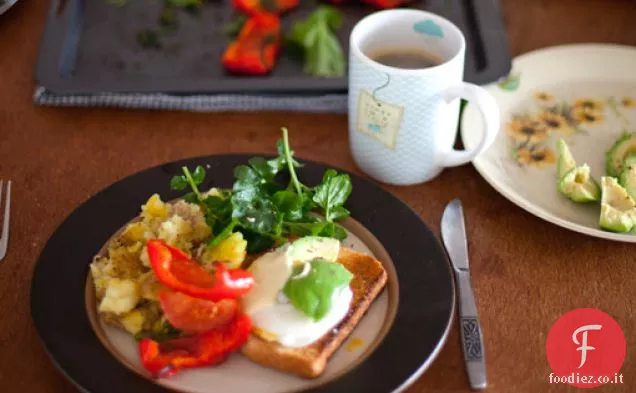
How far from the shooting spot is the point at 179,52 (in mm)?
1557

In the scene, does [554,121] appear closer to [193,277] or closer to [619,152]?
[619,152]

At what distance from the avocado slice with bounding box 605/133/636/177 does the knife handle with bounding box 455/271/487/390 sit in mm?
371

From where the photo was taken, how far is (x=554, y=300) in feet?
3.53

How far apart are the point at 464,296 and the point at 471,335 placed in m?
0.06

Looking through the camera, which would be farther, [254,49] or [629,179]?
[254,49]

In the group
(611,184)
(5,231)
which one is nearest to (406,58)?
(611,184)

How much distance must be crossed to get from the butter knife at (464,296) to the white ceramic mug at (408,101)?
0.10m

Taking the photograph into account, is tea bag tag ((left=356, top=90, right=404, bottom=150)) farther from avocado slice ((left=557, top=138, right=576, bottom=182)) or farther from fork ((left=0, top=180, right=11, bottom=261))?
fork ((left=0, top=180, right=11, bottom=261))

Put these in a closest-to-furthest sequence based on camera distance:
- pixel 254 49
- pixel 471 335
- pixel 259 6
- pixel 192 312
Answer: pixel 192 312 → pixel 471 335 → pixel 254 49 → pixel 259 6

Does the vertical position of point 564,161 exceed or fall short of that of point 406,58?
it falls short

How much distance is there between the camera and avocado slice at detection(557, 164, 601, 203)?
1168 millimetres

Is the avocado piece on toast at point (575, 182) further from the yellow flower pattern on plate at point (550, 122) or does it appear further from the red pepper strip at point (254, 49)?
the red pepper strip at point (254, 49)

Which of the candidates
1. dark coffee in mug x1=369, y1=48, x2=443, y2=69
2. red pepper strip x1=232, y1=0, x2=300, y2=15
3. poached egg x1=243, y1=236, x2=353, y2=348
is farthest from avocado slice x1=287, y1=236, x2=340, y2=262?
red pepper strip x1=232, y1=0, x2=300, y2=15

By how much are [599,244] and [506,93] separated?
401mm
